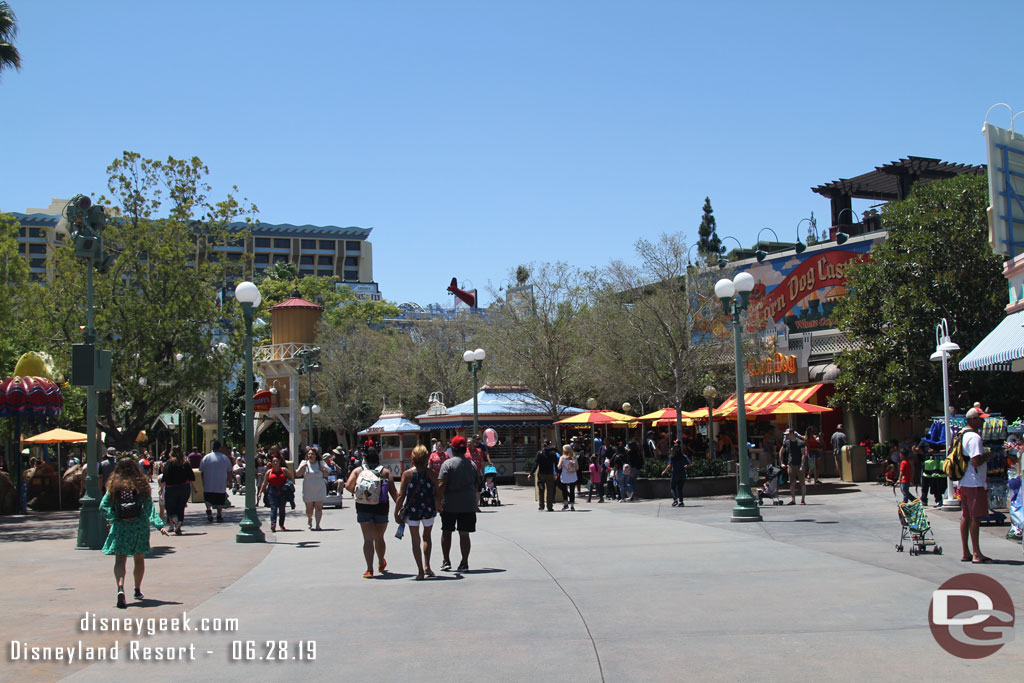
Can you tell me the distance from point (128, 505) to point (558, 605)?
4595mm

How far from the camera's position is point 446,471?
1193 centimetres

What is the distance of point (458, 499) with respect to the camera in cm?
1184

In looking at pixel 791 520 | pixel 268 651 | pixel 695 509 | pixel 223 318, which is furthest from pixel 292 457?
pixel 268 651

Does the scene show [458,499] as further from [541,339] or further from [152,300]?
[541,339]

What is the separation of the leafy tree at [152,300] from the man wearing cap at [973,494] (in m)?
18.3

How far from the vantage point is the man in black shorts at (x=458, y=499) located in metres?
11.9

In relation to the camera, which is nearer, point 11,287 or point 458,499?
point 458,499

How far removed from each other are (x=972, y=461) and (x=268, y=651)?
8.28 meters

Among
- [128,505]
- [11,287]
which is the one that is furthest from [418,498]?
[11,287]

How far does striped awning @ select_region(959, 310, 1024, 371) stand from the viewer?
17.3m

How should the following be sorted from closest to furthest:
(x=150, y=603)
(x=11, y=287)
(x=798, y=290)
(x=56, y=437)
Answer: (x=150, y=603), (x=11, y=287), (x=56, y=437), (x=798, y=290)

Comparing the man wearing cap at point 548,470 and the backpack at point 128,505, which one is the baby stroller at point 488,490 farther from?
the backpack at point 128,505

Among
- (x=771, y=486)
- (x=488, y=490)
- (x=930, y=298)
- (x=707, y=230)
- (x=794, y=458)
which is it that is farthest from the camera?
(x=707, y=230)

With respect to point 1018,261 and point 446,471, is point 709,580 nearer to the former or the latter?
point 446,471
